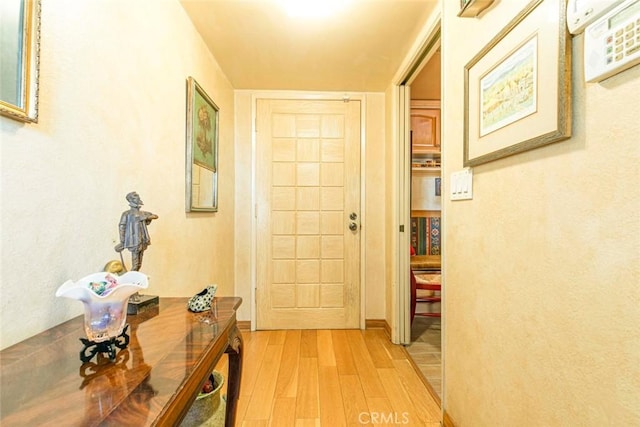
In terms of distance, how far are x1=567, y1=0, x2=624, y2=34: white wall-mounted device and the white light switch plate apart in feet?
2.09

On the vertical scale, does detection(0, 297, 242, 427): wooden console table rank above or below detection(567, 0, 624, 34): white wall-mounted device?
below

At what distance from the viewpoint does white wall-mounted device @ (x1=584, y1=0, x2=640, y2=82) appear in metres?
0.62

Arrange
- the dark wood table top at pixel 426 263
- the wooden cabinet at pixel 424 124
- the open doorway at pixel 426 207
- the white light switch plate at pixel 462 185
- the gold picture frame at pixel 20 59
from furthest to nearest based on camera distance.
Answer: the wooden cabinet at pixel 424 124
the dark wood table top at pixel 426 263
the open doorway at pixel 426 207
the white light switch plate at pixel 462 185
the gold picture frame at pixel 20 59

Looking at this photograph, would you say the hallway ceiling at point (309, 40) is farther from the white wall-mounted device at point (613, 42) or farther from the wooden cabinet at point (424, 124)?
the white wall-mounted device at point (613, 42)

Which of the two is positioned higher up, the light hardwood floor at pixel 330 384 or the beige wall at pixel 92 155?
the beige wall at pixel 92 155

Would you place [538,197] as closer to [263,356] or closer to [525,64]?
[525,64]

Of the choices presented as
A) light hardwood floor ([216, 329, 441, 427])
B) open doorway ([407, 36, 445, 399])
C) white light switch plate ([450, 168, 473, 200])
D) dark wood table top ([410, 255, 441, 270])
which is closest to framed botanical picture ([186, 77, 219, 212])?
light hardwood floor ([216, 329, 441, 427])

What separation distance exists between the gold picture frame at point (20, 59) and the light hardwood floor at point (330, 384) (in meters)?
1.63

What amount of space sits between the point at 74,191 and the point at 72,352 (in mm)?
506

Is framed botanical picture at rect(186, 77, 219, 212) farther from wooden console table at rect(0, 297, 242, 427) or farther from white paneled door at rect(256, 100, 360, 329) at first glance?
wooden console table at rect(0, 297, 242, 427)

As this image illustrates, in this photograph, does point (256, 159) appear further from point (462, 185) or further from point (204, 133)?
point (462, 185)

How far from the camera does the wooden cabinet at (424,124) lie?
3.29m

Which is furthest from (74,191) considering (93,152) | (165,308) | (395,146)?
(395,146)

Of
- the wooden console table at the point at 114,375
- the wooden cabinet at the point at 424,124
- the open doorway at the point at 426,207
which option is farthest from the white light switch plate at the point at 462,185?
the wooden cabinet at the point at 424,124
